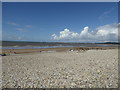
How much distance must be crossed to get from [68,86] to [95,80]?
208 cm

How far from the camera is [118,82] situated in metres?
6.70

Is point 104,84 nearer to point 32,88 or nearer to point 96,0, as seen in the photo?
point 32,88

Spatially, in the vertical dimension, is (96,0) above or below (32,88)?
above

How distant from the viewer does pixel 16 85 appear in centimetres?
640

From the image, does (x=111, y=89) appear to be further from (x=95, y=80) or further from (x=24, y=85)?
(x=24, y=85)

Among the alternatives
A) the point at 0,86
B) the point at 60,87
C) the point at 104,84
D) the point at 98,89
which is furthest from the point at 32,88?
the point at 104,84

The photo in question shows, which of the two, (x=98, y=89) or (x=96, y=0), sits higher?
(x=96, y=0)

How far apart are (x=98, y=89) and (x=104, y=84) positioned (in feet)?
2.57

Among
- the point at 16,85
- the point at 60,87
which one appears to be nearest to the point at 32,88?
the point at 16,85

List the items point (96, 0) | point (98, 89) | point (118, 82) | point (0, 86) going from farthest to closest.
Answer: point (96, 0), point (118, 82), point (0, 86), point (98, 89)

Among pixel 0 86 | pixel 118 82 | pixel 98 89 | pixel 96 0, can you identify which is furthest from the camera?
pixel 96 0

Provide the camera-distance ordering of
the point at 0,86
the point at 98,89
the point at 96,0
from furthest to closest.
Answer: the point at 96,0 → the point at 0,86 → the point at 98,89

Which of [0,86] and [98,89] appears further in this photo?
[0,86]

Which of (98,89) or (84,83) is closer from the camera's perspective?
(98,89)
